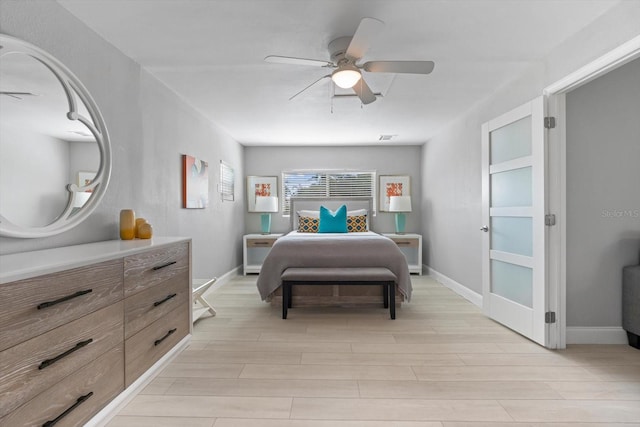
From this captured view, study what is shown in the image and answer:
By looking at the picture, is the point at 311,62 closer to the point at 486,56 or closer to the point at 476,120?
the point at 486,56

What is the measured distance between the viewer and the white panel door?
281 centimetres

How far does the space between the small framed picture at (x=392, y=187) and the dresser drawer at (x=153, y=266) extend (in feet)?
14.5

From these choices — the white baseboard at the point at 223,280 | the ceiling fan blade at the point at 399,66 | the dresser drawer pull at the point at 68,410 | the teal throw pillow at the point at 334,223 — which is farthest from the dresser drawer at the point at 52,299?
the teal throw pillow at the point at 334,223

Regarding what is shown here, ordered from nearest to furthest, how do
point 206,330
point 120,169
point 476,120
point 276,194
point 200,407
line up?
1. point 200,407
2. point 120,169
3. point 206,330
4. point 476,120
5. point 276,194

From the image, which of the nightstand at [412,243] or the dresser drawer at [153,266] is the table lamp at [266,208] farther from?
the dresser drawer at [153,266]

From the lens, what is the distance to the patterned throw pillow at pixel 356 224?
5.85m

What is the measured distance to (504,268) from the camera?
3322 mm

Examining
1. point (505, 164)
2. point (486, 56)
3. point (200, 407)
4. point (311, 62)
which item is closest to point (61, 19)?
point (311, 62)

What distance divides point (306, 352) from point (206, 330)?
41.1 inches

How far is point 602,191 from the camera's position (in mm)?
2873

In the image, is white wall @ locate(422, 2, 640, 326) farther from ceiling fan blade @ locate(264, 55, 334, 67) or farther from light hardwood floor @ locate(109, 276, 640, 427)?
ceiling fan blade @ locate(264, 55, 334, 67)

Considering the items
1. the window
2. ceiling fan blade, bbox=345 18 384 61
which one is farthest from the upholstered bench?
the window

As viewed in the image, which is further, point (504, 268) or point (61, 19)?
point (504, 268)

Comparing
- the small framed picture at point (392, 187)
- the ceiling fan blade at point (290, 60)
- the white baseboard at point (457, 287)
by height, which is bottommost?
the white baseboard at point (457, 287)
